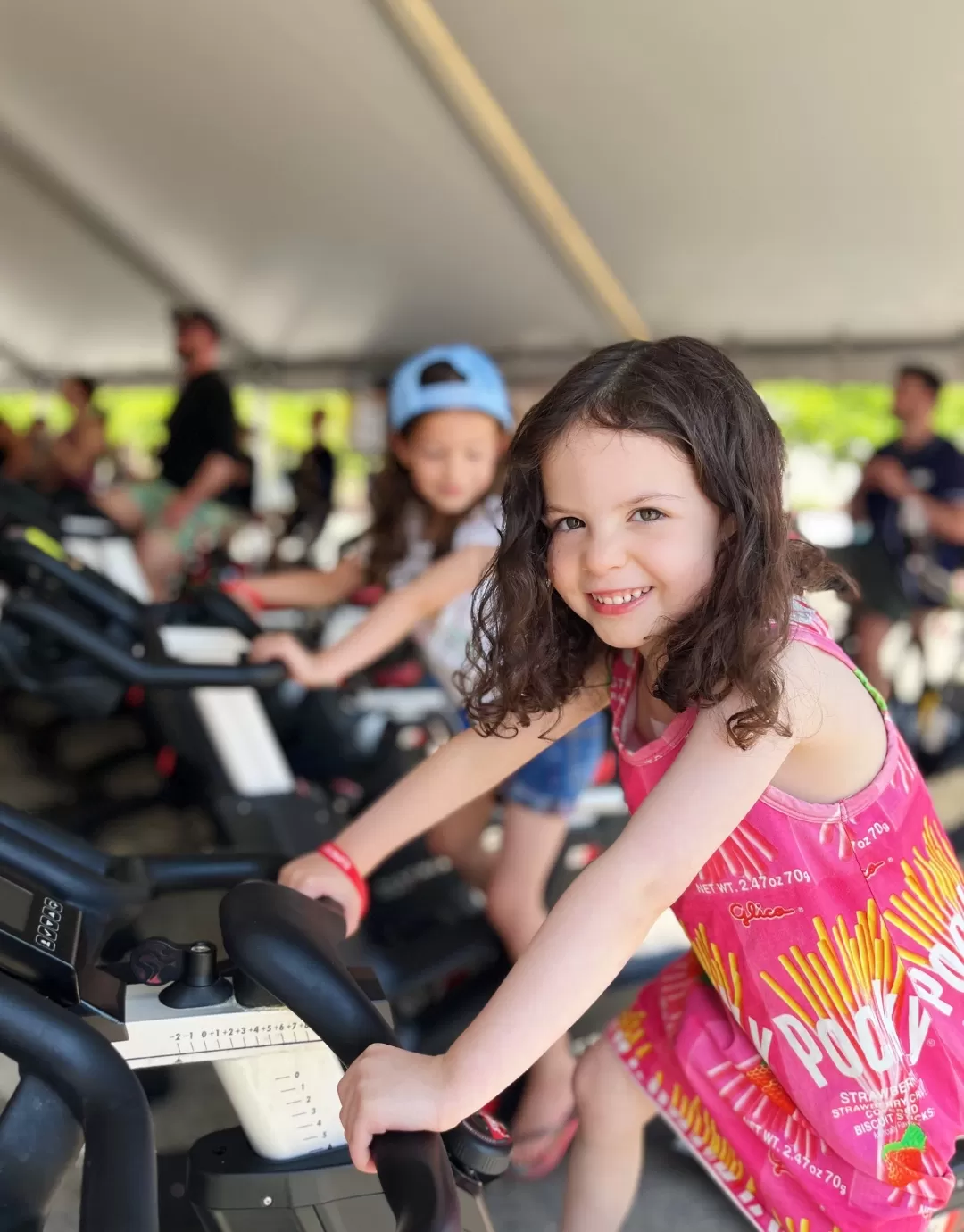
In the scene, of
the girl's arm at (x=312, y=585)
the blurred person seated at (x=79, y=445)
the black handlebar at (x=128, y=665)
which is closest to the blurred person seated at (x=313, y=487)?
the blurred person seated at (x=79, y=445)

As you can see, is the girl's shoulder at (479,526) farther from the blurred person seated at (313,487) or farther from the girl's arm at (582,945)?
the blurred person seated at (313,487)

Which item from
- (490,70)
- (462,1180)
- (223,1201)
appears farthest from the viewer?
(490,70)

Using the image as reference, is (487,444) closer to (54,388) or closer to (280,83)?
(280,83)

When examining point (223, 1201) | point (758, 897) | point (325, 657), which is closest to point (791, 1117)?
point (758, 897)

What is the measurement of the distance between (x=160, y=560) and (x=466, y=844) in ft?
7.02

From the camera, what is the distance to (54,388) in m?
8.09

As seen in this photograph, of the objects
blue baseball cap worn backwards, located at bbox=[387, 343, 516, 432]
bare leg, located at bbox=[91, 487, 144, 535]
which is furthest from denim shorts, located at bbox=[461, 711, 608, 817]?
bare leg, located at bbox=[91, 487, 144, 535]

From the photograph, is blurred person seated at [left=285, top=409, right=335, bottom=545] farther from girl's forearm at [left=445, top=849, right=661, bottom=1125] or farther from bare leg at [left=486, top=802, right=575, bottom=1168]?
girl's forearm at [left=445, top=849, right=661, bottom=1125]

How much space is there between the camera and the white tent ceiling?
383 cm

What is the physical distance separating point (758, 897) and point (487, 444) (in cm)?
127

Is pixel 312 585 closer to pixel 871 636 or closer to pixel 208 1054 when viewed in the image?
pixel 208 1054

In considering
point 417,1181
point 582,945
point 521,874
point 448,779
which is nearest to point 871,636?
point 521,874

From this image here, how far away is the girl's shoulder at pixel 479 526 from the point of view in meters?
2.09

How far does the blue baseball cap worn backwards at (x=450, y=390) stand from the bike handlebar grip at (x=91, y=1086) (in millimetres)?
1491
